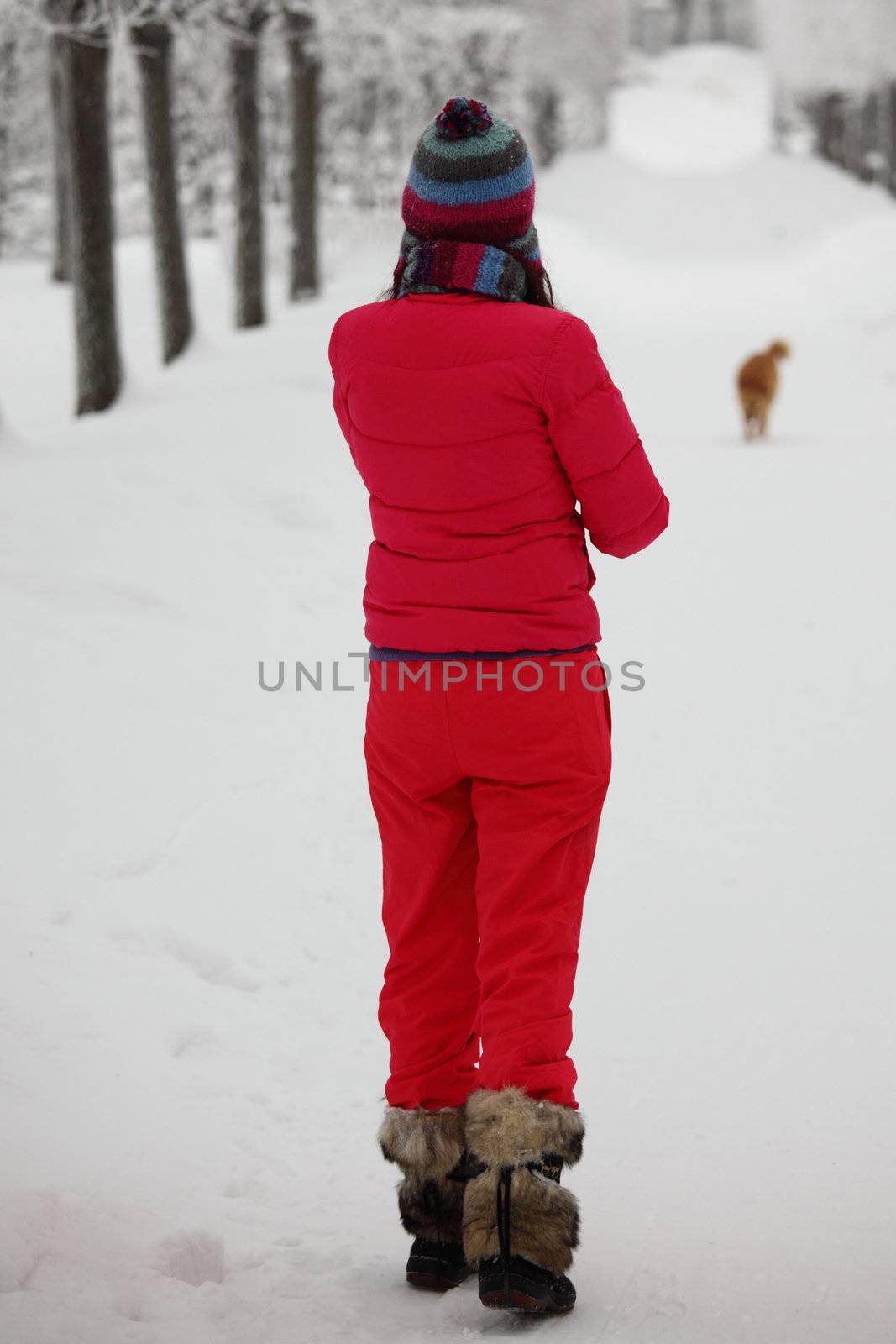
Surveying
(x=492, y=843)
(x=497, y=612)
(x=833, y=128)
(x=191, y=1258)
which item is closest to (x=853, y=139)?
(x=833, y=128)

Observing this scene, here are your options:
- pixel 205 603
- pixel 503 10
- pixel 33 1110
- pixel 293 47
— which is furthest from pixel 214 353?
pixel 503 10

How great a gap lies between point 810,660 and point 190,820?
3.28 m

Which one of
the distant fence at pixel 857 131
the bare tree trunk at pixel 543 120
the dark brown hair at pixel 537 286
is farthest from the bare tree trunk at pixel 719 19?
the dark brown hair at pixel 537 286

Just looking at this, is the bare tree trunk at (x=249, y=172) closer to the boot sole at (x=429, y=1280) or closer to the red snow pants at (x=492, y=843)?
the red snow pants at (x=492, y=843)

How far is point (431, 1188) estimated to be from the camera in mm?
2678

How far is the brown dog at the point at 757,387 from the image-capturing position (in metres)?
11.4

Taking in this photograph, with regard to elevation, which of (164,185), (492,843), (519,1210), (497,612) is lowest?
(164,185)

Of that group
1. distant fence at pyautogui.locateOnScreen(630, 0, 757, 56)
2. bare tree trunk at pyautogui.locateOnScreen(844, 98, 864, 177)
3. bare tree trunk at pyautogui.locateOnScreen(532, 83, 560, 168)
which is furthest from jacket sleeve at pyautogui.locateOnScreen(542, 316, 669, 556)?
distant fence at pyautogui.locateOnScreen(630, 0, 757, 56)

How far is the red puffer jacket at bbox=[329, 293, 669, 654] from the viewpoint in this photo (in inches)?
95.9

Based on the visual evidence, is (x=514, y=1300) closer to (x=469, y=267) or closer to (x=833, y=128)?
(x=469, y=267)

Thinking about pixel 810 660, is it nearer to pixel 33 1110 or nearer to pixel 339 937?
pixel 339 937

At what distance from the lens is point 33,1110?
3189mm

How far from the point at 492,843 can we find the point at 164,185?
1256 cm

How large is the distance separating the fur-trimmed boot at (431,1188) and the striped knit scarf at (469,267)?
1.52 m
